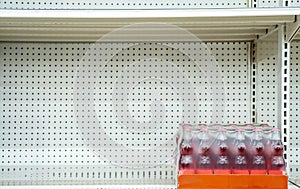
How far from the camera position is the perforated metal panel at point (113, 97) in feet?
6.04

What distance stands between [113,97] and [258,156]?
0.80 m

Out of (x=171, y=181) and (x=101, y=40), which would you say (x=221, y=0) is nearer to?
(x=101, y=40)

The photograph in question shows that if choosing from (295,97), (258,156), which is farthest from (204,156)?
(295,97)

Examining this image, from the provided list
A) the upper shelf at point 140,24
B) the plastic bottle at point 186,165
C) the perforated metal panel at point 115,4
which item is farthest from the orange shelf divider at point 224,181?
the perforated metal panel at point 115,4

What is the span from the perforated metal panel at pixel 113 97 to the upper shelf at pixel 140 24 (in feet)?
0.27

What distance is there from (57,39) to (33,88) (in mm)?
279

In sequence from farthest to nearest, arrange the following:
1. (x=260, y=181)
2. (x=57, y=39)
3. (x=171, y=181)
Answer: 1. (x=57, y=39)
2. (x=171, y=181)
3. (x=260, y=181)

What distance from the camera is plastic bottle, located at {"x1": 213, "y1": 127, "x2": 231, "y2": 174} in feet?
4.51

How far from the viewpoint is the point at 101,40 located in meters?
1.83

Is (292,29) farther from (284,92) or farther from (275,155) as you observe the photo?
(275,155)

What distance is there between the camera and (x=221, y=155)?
139cm

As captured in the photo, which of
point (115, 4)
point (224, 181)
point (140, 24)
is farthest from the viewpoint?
point (115, 4)

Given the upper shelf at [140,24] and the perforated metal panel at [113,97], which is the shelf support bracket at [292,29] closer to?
the upper shelf at [140,24]

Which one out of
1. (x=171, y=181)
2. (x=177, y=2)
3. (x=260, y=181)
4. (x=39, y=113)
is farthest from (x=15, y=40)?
(x=260, y=181)
